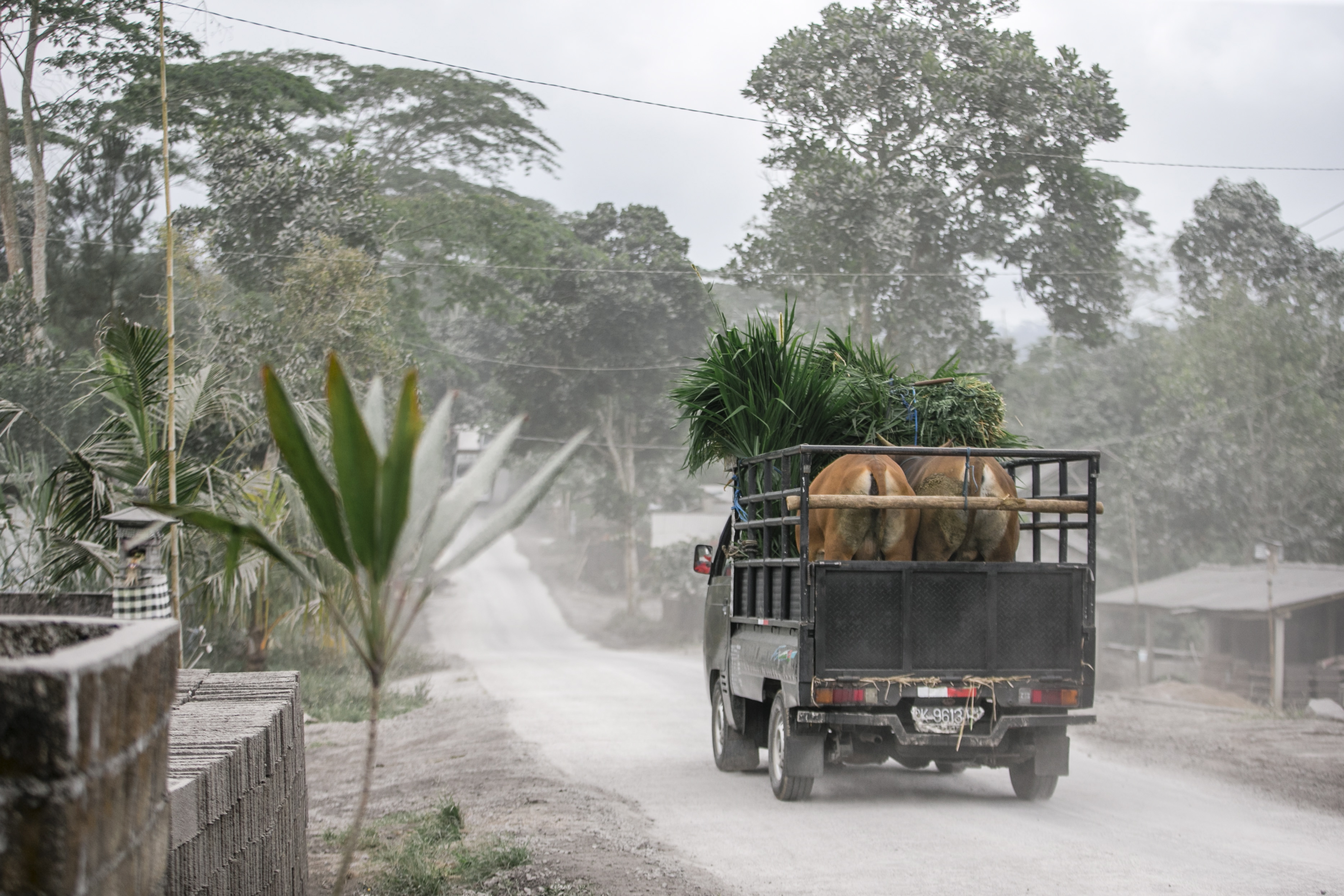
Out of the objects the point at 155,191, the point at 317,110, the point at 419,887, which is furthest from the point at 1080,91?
the point at 419,887

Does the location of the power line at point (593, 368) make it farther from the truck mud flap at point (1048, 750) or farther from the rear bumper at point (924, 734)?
the rear bumper at point (924, 734)

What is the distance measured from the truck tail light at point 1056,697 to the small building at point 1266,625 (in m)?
15.6

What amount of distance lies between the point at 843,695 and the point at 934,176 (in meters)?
24.0

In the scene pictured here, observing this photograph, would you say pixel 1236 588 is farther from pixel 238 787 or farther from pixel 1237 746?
pixel 238 787

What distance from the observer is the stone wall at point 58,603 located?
9.45 meters

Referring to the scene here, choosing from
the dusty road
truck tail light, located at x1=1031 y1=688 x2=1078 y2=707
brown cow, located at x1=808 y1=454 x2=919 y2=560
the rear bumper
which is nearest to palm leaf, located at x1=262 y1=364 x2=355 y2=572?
the dusty road

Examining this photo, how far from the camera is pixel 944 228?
3014 centimetres

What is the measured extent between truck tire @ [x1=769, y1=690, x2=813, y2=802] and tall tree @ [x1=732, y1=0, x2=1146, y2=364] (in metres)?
20.8

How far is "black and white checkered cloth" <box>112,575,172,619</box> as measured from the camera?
857cm

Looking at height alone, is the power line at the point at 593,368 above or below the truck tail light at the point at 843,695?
above

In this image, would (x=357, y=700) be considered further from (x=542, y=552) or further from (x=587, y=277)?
(x=542, y=552)

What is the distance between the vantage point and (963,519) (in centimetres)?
→ 846

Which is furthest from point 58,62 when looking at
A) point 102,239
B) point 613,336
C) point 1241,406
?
point 1241,406

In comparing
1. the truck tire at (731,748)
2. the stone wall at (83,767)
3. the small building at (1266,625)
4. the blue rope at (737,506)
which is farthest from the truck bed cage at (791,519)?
the small building at (1266,625)
